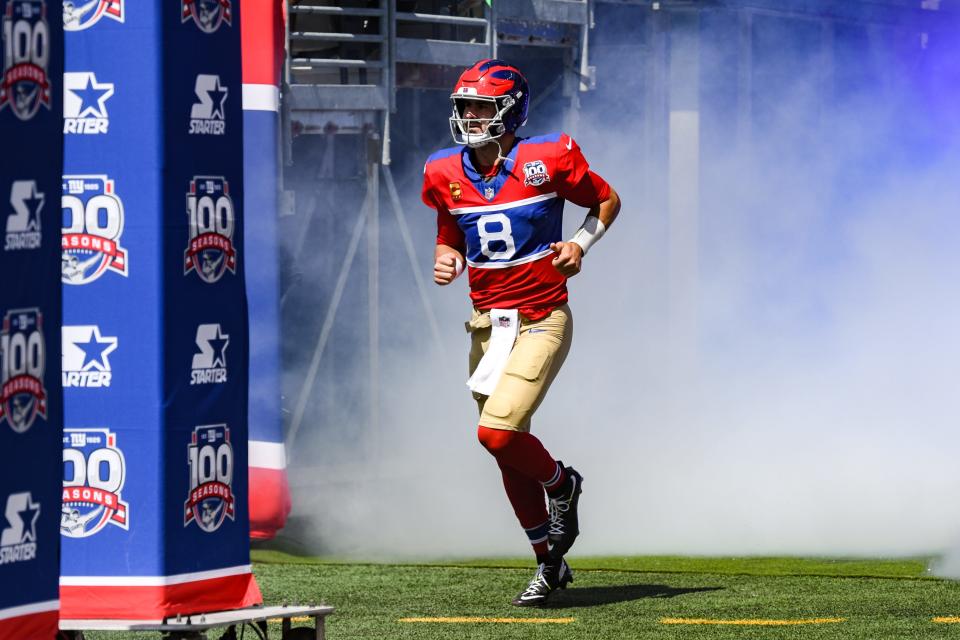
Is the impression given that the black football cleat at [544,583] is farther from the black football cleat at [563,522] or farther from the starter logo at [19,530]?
the starter logo at [19,530]

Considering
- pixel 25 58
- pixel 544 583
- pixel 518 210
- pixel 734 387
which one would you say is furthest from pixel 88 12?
pixel 734 387

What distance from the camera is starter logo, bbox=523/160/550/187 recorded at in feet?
20.3

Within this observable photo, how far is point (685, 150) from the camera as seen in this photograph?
41.8 feet

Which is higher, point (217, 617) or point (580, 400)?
point (580, 400)

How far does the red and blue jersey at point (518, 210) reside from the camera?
6.21 meters

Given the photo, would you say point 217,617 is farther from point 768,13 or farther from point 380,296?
point 768,13

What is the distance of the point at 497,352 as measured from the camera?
628 cm

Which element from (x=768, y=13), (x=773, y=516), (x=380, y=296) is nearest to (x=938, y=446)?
(x=773, y=516)

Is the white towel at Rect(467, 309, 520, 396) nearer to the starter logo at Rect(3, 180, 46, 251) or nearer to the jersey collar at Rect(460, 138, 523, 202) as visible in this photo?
the jersey collar at Rect(460, 138, 523, 202)

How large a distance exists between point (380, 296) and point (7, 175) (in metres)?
7.86

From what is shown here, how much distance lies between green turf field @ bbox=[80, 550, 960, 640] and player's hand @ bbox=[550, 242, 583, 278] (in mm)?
1141

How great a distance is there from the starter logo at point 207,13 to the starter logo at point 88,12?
0.58 feet

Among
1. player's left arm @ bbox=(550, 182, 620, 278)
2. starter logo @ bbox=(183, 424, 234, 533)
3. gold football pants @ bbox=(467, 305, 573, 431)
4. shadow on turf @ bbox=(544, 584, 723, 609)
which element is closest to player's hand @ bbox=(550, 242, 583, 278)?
player's left arm @ bbox=(550, 182, 620, 278)

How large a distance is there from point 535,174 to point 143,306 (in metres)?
1.69
